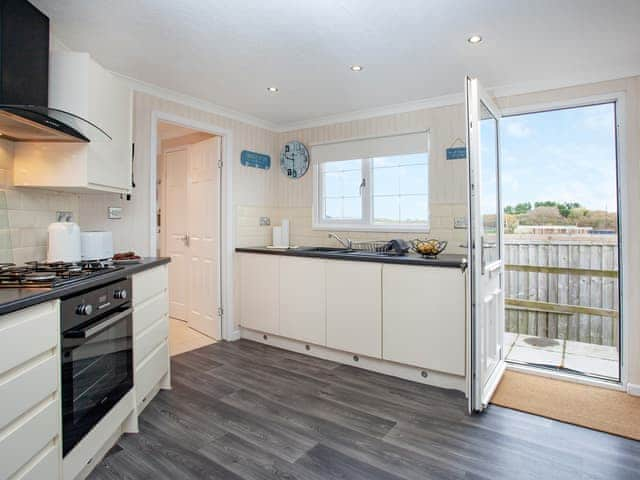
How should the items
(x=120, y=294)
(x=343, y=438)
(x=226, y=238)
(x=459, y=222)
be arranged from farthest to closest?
(x=226, y=238), (x=459, y=222), (x=343, y=438), (x=120, y=294)

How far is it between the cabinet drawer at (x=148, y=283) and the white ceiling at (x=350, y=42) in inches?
58.7

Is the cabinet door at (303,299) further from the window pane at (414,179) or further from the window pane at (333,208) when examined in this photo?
the window pane at (414,179)

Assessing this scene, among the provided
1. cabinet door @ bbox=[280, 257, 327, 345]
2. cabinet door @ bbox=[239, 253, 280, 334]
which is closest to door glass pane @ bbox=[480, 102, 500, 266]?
cabinet door @ bbox=[280, 257, 327, 345]

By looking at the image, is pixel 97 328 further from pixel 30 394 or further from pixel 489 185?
pixel 489 185

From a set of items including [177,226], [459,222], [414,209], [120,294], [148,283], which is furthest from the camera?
[177,226]

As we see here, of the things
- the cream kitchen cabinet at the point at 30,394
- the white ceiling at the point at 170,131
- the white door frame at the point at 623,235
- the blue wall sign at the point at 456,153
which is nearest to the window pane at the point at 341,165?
the blue wall sign at the point at 456,153

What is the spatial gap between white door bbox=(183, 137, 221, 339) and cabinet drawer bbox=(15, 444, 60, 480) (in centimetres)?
257

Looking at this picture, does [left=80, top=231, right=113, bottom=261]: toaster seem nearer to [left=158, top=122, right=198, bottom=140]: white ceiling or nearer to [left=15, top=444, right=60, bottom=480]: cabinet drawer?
[left=15, top=444, right=60, bottom=480]: cabinet drawer

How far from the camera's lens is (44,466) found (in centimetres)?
140

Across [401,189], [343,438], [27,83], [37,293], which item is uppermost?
[27,83]

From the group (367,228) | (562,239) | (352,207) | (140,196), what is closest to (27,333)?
(140,196)

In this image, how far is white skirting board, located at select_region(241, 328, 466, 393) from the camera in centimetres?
286

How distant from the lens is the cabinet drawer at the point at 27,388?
1.21 metres

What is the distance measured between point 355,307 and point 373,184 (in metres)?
1.40
